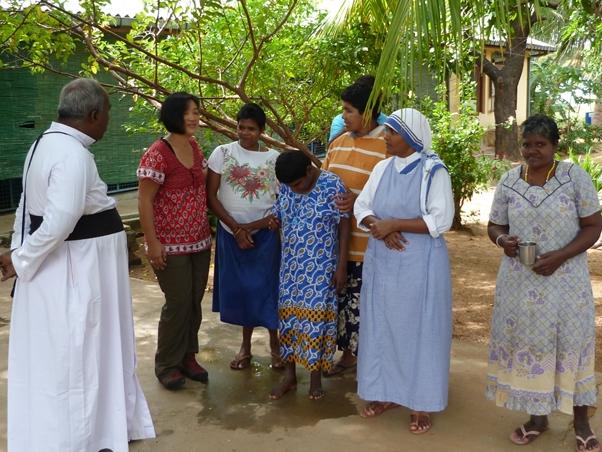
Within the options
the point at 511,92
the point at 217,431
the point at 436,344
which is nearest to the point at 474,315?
the point at 436,344

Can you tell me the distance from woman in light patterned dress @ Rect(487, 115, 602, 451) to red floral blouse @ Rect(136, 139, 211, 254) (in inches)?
66.1

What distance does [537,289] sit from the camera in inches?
129

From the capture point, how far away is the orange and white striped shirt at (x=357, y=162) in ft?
13.1

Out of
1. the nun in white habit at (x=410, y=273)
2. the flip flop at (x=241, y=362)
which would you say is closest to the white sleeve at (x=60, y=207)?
the nun in white habit at (x=410, y=273)

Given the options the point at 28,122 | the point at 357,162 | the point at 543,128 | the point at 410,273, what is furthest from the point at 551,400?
the point at 28,122

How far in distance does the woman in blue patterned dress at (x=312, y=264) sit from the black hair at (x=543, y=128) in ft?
3.47

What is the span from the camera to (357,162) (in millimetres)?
4027

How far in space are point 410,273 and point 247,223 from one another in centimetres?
117

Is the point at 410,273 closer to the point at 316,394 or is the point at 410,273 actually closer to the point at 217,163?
the point at 316,394

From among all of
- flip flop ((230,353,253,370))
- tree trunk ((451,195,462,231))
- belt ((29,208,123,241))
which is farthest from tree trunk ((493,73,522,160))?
belt ((29,208,123,241))

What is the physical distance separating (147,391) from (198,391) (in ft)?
0.95

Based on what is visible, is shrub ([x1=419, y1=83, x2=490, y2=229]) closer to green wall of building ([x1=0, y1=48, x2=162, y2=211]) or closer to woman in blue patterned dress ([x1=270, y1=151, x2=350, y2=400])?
green wall of building ([x1=0, y1=48, x2=162, y2=211])

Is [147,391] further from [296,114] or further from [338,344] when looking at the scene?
[296,114]

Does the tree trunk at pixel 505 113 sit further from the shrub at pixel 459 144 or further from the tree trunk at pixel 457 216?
the shrub at pixel 459 144
